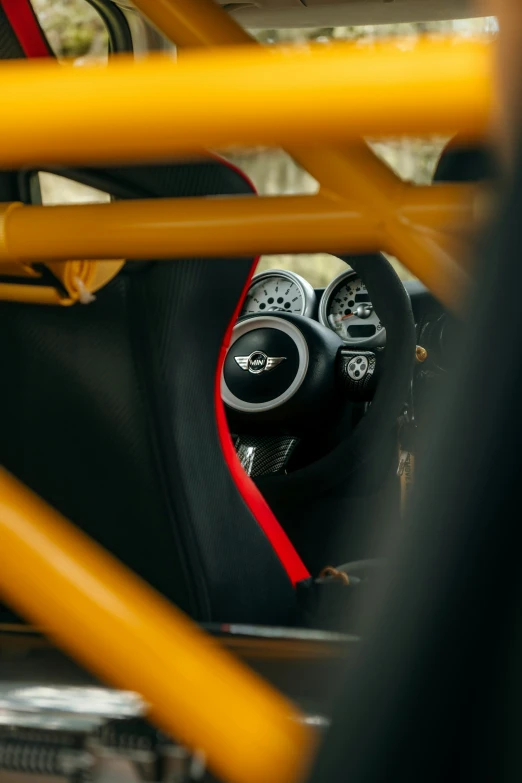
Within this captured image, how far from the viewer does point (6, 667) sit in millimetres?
1096

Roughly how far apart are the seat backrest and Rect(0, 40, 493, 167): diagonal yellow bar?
1.69 ft

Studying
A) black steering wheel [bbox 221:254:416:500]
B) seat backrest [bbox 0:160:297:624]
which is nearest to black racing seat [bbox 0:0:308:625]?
seat backrest [bbox 0:160:297:624]

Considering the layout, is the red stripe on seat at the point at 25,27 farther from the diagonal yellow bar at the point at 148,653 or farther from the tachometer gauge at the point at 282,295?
the tachometer gauge at the point at 282,295

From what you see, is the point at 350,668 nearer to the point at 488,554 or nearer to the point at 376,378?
the point at 488,554

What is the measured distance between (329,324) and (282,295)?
155 mm

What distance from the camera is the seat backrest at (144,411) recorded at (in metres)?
1.15

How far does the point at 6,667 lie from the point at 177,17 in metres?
0.67

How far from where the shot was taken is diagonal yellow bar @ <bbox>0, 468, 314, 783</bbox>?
23.0 inches

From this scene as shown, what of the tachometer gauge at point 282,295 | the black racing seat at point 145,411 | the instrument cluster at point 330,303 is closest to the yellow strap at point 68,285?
the black racing seat at point 145,411

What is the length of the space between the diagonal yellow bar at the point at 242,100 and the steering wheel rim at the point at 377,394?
1247 mm

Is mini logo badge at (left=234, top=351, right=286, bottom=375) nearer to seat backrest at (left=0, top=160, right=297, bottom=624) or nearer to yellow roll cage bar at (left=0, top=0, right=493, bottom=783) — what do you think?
seat backrest at (left=0, top=160, right=297, bottom=624)

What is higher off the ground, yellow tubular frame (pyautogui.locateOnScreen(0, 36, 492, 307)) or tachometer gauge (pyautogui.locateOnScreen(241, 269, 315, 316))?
tachometer gauge (pyautogui.locateOnScreen(241, 269, 315, 316))

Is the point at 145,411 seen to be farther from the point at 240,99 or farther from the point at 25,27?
the point at 240,99

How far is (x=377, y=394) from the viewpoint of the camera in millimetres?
2062
